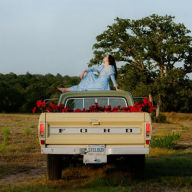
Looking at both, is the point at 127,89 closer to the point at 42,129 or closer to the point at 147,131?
the point at 147,131

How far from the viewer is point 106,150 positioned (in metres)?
6.57

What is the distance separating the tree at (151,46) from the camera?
36.2m

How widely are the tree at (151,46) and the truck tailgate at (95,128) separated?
97.0ft

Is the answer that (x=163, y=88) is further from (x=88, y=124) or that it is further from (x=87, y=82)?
(x=88, y=124)

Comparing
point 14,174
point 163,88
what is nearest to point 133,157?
point 14,174

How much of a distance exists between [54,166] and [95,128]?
116 centimetres

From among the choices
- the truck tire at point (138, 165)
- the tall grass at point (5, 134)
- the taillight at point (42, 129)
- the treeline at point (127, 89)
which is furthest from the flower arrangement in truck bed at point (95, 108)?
the tall grass at point (5, 134)

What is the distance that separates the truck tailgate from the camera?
21.5 feet

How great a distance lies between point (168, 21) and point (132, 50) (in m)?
4.18

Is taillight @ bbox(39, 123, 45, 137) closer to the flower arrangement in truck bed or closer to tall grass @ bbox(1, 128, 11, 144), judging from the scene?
the flower arrangement in truck bed

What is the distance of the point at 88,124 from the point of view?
21.7ft

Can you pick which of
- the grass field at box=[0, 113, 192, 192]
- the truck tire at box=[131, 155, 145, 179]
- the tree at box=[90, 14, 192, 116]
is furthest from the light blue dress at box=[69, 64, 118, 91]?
the tree at box=[90, 14, 192, 116]

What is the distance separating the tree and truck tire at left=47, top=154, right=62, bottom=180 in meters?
29.2

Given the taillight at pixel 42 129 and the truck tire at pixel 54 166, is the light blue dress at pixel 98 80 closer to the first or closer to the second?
the truck tire at pixel 54 166
